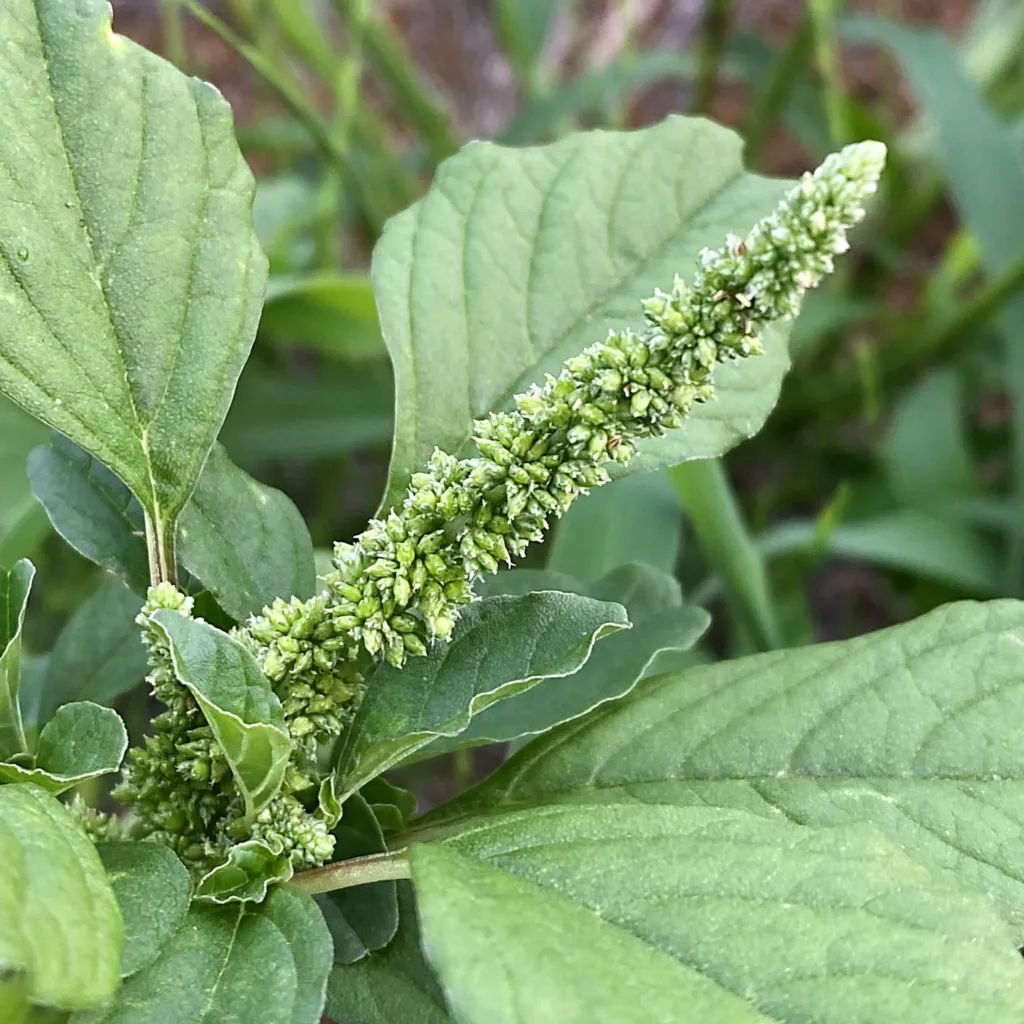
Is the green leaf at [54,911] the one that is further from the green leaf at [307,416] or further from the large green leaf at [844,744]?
the green leaf at [307,416]

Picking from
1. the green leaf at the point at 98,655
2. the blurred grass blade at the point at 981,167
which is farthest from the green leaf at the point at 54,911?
the blurred grass blade at the point at 981,167

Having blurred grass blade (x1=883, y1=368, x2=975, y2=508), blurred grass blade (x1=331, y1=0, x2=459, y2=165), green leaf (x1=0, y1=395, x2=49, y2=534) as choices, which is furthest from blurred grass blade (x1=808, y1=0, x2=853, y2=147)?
green leaf (x1=0, y1=395, x2=49, y2=534)

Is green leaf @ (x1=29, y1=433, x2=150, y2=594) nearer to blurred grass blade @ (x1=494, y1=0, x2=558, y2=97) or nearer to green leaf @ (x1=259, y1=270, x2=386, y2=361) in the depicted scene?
green leaf @ (x1=259, y1=270, x2=386, y2=361)

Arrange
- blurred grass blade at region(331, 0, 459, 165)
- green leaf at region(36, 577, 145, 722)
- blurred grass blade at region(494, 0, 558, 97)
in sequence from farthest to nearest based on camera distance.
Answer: blurred grass blade at region(494, 0, 558, 97) → blurred grass blade at region(331, 0, 459, 165) → green leaf at region(36, 577, 145, 722)

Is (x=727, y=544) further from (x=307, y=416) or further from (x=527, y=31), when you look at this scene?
(x=527, y=31)

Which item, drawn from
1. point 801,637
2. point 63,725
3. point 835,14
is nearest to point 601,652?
point 63,725

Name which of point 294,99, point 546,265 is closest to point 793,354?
point 294,99
